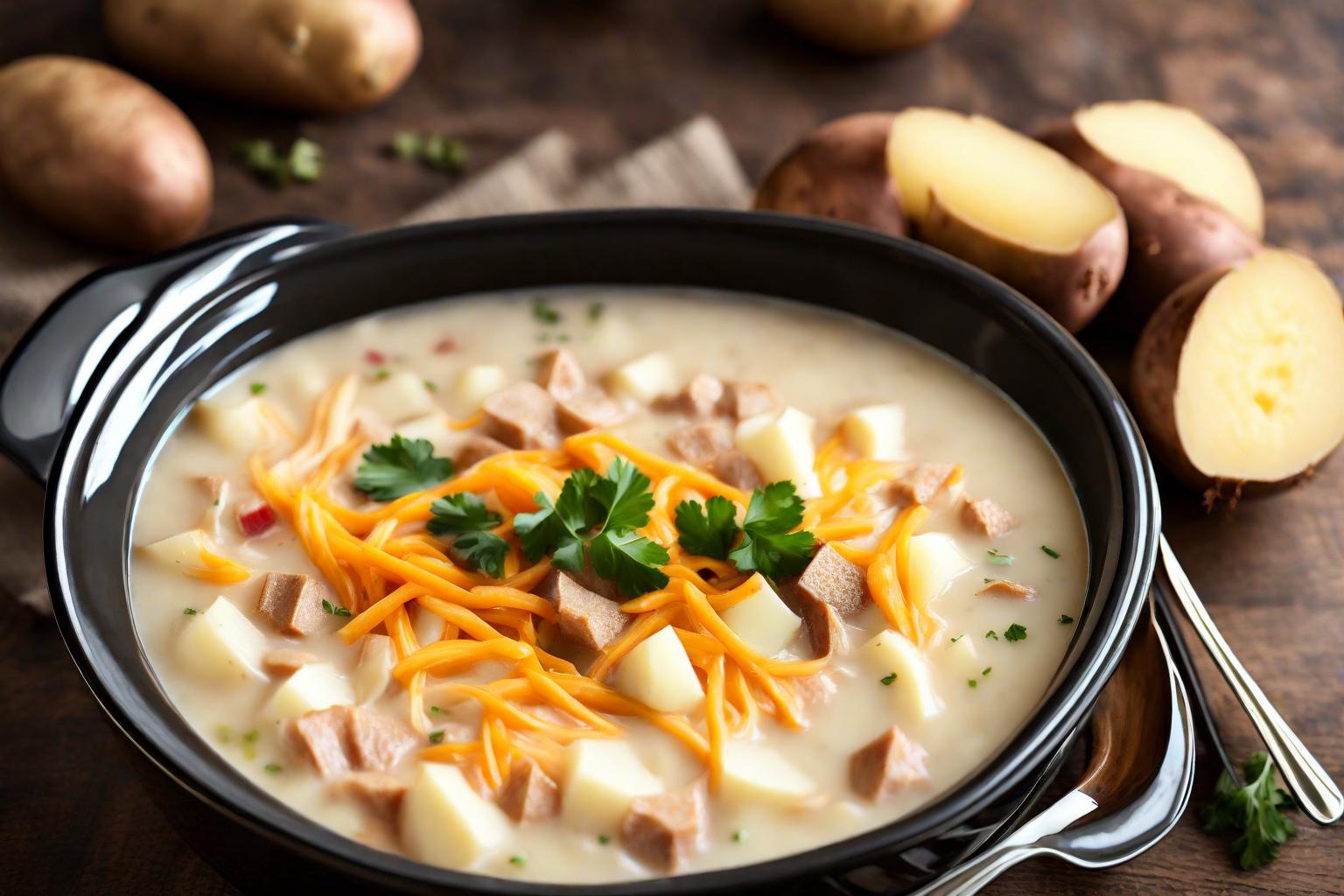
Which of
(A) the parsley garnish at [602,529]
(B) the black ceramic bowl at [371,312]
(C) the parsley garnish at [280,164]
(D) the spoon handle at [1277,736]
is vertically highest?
(B) the black ceramic bowl at [371,312]

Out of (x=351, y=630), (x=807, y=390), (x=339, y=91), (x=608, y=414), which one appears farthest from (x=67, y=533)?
(x=339, y=91)

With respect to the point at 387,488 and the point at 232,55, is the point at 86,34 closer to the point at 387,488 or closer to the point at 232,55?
the point at 232,55

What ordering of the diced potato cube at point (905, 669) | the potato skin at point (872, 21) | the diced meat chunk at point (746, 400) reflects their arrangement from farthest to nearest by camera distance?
the potato skin at point (872, 21) → the diced meat chunk at point (746, 400) → the diced potato cube at point (905, 669)

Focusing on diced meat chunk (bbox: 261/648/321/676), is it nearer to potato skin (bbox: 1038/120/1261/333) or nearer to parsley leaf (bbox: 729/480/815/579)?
parsley leaf (bbox: 729/480/815/579)

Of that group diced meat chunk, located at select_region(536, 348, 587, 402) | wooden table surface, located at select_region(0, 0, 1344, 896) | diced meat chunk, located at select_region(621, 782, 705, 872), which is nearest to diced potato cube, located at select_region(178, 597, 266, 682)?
diced meat chunk, located at select_region(621, 782, 705, 872)

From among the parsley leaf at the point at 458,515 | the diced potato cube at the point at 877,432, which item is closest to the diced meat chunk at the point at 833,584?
the diced potato cube at the point at 877,432

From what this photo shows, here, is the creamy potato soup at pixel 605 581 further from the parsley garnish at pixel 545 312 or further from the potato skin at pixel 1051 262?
the potato skin at pixel 1051 262

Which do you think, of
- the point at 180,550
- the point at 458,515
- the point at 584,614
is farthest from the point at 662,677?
the point at 180,550

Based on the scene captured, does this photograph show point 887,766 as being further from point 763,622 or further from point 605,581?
point 605,581
